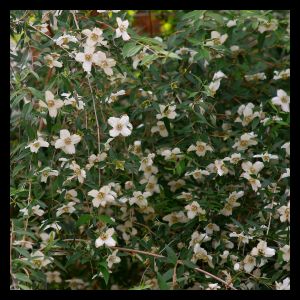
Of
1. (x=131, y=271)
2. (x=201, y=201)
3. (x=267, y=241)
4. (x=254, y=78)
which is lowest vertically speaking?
(x=131, y=271)

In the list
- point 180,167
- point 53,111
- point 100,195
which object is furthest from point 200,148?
point 53,111

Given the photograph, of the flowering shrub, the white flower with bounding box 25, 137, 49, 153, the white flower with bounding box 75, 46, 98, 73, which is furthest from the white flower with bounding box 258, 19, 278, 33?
the white flower with bounding box 25, 137, 49, 153

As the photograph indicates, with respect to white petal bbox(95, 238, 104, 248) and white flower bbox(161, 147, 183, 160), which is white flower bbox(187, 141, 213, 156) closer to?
white flower bbox(161, 147, 183, 160)

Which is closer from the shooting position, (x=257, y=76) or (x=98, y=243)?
(x=98, y=243)

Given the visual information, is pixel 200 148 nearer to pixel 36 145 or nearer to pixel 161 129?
pixel 161 129

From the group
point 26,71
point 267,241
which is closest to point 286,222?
point 267,241

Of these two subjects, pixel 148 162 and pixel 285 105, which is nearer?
pixel 148 162
